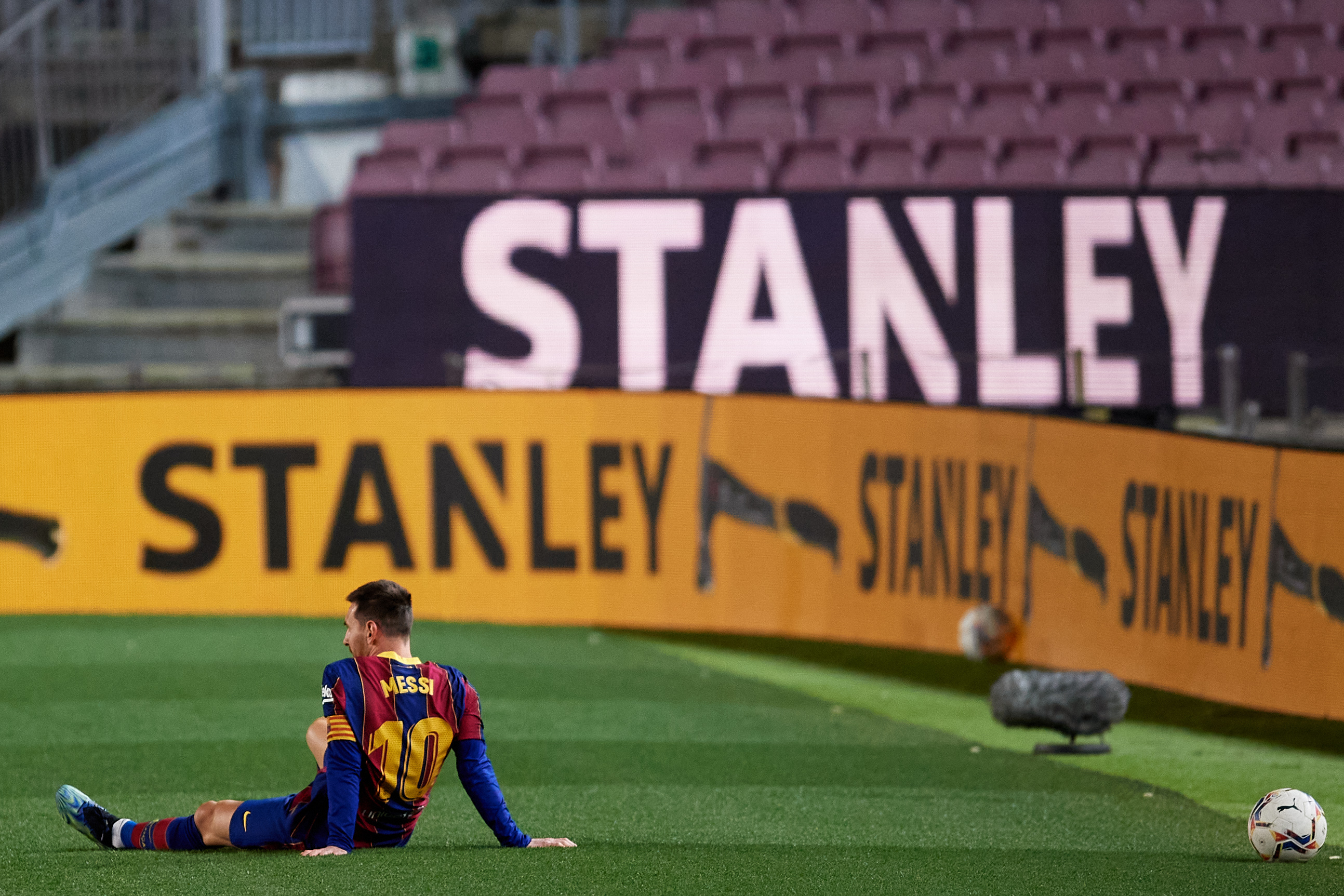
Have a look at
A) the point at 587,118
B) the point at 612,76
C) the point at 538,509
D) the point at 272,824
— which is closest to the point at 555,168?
the point at 587,118

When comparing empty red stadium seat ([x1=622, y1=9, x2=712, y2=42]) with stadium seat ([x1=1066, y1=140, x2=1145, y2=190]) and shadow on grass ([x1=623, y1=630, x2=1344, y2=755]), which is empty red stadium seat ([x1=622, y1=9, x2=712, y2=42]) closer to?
stadium seat ([x1=1066, y1=140, x2=1145, y2=190])

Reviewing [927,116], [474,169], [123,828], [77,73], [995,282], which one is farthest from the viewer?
[77,73]

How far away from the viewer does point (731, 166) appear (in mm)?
16688

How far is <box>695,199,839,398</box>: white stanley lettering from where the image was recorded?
547 inches

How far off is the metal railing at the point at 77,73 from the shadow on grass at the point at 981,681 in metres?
9.60

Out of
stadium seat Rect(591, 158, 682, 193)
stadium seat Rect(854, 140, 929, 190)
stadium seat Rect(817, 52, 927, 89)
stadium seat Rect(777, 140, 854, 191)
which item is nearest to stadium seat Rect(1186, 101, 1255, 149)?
stadium seat Rect(854, 140, 929, 190)

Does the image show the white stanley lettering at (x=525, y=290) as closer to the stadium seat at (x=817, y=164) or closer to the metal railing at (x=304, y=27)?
the stadium seat at (x=817, y=164)

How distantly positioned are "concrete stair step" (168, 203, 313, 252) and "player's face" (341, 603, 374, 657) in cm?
1388

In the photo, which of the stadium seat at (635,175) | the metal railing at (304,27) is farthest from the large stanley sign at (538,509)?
the metal railing at (304,27)

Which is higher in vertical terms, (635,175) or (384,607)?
(635,175)

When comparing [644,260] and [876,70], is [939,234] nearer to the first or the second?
[644,260]

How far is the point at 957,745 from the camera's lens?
9641 mm

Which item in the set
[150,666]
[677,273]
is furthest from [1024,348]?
[150,666]

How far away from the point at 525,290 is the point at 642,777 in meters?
5.97
